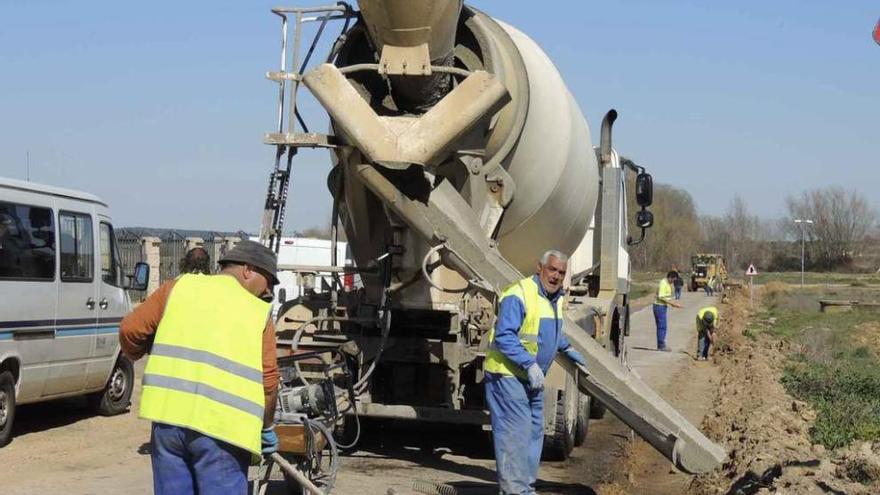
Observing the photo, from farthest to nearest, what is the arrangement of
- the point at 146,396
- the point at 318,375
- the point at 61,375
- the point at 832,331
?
the point at 832,331 → the point at 61,375 → the point at 318,375 → the point at 146,396

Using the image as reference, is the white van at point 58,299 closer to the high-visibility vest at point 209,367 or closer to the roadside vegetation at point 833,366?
the high-visibility vest at point 209,367

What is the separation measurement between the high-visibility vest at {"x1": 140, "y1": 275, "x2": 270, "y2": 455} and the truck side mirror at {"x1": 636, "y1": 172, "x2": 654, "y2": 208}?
10.4m

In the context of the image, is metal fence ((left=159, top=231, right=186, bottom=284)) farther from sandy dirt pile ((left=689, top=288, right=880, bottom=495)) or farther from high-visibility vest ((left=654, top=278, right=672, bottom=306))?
sandy dirt pile ((left=689, top=288, right=880, bottom=495))

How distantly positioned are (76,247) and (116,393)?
199cm

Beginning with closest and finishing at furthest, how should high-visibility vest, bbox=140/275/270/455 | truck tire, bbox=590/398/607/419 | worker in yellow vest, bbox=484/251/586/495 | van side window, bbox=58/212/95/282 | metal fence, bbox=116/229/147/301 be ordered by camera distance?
high-visibility vest, bbox=140/275/270/455 < worker in yellow vest, bbox=484/251/586/495 < van side window, bbox=58/212/95/282 < truck tire, bbox=590/398/607/419 < metal fence, bbox=116/229/147/301

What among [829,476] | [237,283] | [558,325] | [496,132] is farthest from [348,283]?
[237,283]

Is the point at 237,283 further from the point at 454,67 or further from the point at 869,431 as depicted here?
the point at 869,431

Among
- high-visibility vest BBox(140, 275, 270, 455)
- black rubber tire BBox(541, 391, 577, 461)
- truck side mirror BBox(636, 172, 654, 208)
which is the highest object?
truck side mirror BBox(636, 172, 654, 208)

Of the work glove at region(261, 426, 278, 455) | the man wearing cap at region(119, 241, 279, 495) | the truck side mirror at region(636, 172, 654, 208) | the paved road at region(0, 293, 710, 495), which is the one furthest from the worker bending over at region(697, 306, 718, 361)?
the man wearing cap at region(119, 241, 279, 495)

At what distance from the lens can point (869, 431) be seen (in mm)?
11508

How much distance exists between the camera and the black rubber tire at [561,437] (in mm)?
10062

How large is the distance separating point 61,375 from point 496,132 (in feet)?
16.7

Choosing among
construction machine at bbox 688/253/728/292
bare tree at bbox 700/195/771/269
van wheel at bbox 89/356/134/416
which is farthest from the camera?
bare tree at bbox 700/195/771/269

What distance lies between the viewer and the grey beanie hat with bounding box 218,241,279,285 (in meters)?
5.09
